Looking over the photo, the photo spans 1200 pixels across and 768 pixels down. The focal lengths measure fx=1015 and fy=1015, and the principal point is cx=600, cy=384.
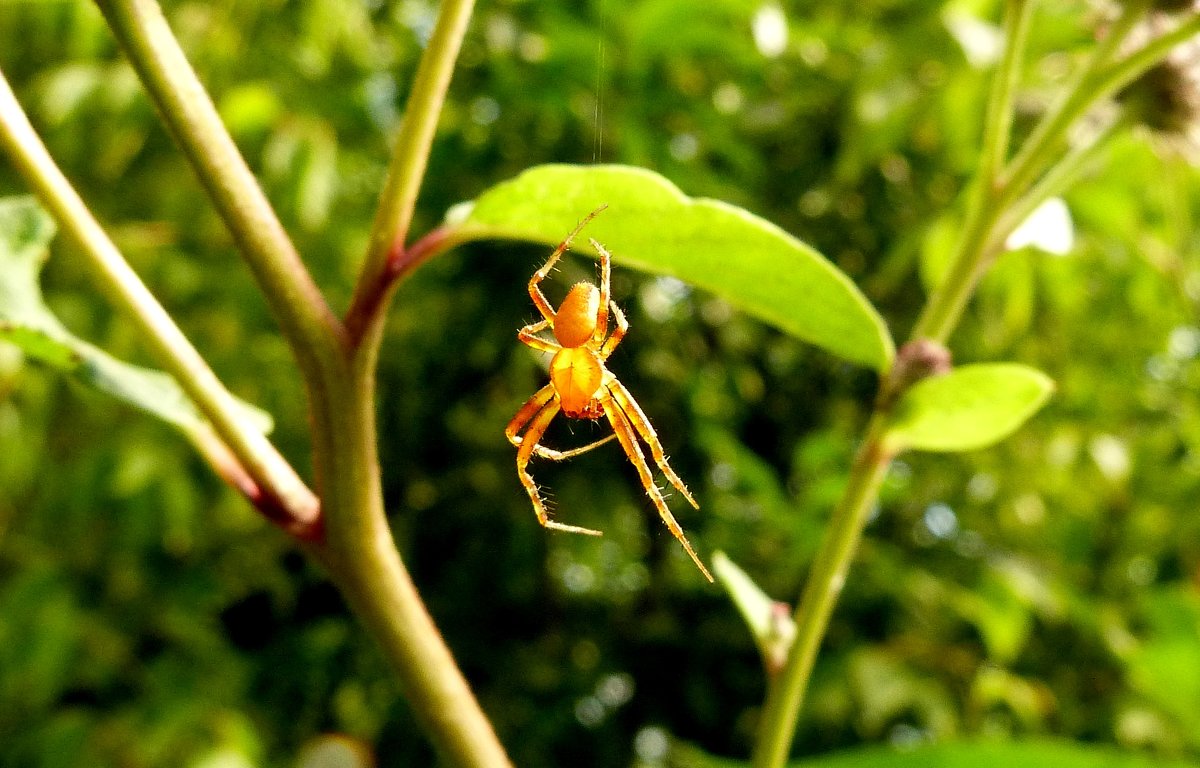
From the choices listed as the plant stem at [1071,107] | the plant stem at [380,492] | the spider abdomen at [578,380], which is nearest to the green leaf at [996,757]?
the plant stem at [380,492]

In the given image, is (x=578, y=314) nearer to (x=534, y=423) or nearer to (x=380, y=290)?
(x=534, y=423)

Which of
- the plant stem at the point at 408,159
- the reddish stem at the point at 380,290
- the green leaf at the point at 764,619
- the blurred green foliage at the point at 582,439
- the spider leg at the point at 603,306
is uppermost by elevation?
the plant stem at the point at 408,159

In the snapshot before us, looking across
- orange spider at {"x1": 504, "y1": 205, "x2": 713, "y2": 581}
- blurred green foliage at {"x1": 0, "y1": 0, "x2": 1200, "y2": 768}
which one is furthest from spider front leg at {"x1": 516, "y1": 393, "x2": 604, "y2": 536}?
blurred green foliage at {"x1": 0, "y1": 0, "x2": 1200, "y2": 768}

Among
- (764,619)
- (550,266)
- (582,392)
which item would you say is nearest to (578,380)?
(582,392)

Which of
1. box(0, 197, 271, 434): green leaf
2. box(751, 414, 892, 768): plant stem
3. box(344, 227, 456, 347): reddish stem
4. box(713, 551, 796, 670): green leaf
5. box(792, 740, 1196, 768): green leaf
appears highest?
box(344, 227, 456, 347): reddish stem

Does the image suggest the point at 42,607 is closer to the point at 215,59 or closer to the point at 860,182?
the point at 215,59

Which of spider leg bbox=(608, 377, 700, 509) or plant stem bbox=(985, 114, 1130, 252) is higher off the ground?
plant stem bbox=(985, 114, 1130, 252)

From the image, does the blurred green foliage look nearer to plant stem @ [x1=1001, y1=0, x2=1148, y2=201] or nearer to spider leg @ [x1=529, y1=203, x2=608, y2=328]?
spider leg @ [x1=529, y1=203, x2=608, y2=328]

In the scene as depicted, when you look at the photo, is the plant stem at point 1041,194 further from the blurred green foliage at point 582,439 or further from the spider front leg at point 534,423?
the blurred green foliage at point 582,439
